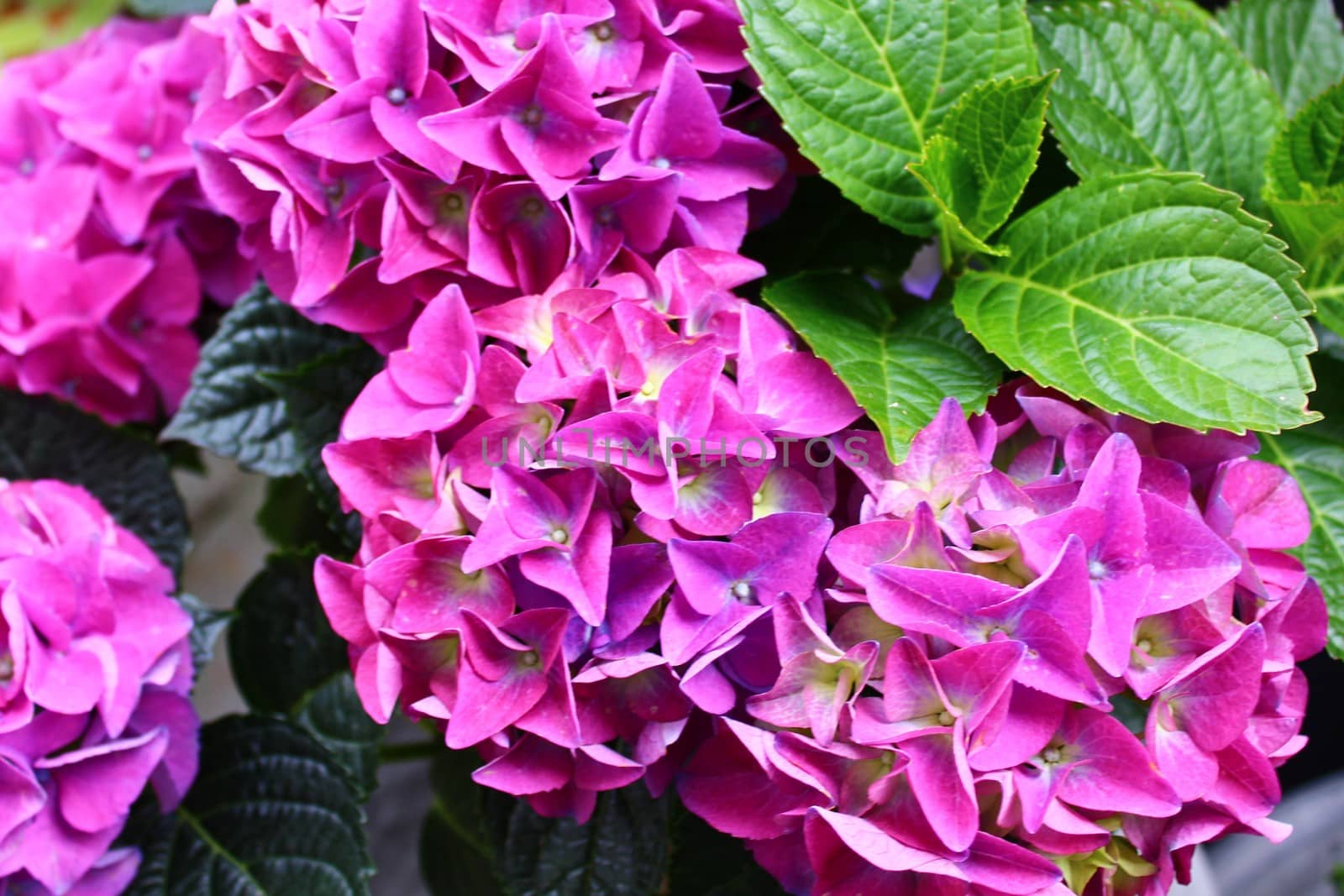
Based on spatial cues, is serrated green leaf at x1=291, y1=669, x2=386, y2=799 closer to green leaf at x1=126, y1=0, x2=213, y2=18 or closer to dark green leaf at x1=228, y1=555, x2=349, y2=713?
dark green leaf at x1=228, y1=555, x2=349, y2=713

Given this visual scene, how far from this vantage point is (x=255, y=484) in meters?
1.01

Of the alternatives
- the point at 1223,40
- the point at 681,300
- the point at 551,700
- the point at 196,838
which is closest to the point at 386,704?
the point at 551,700

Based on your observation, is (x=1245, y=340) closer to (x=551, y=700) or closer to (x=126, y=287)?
(x=551, y=700)

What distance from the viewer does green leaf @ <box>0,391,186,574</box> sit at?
2.35ft

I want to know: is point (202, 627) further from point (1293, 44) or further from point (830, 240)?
point (1293, 44)

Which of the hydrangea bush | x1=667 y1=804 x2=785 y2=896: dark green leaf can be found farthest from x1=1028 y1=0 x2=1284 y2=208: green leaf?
x1=667 y1=804 x2=785 y2=896: dark green leaf

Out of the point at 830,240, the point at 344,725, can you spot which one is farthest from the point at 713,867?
Result: the point at 830,240

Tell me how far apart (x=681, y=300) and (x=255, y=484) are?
64 centimetres

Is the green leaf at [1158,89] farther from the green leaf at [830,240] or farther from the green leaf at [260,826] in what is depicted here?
the green leaf at [260,826]

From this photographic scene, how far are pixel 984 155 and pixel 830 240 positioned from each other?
0.43ft

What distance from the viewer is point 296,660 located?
0.75 metres

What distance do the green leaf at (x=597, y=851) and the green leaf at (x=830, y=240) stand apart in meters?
0.30

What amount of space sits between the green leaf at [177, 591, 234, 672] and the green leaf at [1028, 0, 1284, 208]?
55 cm

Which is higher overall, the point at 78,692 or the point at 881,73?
the point at 881,73
